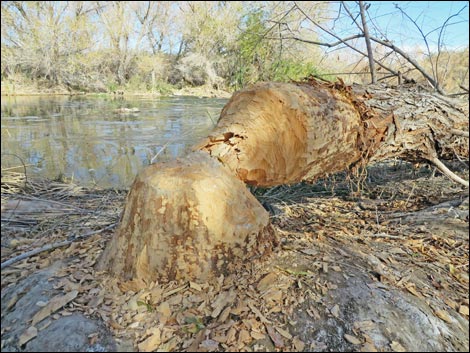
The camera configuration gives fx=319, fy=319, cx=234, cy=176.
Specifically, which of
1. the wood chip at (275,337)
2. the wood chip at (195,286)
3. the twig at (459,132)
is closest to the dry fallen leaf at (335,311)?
the wood chip at (275,337)

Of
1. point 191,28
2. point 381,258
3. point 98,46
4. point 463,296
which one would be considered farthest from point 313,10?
point 463,296

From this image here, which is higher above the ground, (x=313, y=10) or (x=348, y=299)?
(x=313, y=10)

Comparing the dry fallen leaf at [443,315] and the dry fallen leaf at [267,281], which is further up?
the dry fallen leaf at [267,281]

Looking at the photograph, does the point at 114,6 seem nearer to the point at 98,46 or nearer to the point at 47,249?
the point at 98,46

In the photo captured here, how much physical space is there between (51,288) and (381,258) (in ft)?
5.19

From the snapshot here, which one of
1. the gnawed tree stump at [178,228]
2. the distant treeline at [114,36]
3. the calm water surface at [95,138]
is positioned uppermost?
the distant treeline at [114,36]

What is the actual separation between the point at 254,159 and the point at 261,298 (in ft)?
2.42

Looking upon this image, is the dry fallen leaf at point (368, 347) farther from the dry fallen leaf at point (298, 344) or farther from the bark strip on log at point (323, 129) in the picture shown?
the bark strip on log at point (323, 129)

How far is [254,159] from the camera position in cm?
176

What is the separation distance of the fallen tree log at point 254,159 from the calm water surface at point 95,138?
112 cm

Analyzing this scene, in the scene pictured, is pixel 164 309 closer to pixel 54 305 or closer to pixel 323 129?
pixel 54 305

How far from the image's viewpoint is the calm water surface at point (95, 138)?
4.24 m

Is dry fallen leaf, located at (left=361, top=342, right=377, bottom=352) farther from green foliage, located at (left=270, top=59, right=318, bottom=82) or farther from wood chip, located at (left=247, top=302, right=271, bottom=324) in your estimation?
green foliage, located at (left=270, top=59, right=318, bottom=82)

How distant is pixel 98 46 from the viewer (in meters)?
2.10
